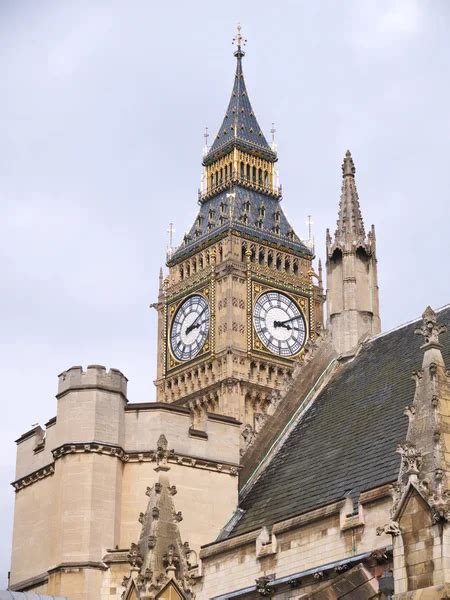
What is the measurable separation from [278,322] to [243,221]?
763 centimetres

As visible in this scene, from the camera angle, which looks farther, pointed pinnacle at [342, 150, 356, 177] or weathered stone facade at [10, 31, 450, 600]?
pointed pinnacle at [342, 150, 356, 177]

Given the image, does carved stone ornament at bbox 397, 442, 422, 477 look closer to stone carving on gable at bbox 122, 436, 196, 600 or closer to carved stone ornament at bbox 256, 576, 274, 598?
stone carving on gable at bbox 122, 436, 196, 600

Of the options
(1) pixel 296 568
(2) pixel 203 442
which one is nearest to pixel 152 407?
(2) pixel 203 442

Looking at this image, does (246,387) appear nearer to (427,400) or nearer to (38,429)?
(38,429)

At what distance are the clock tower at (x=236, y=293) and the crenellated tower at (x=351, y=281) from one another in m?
38.9

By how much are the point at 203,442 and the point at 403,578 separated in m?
15.0

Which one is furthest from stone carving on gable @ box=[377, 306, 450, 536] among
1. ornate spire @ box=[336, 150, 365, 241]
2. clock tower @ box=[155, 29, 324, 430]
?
clock tower @ box=[155, 29, 324, 430]

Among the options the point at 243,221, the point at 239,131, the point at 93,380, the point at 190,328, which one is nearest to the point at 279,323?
the point at 190,328

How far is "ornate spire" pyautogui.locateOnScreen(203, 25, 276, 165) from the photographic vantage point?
86.2 meters

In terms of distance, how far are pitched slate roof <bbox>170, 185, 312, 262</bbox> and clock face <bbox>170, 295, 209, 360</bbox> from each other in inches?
167

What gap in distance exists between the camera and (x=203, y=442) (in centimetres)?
2952

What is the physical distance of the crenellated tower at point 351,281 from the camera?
111 ft

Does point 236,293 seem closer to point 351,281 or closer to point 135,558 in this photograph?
point 351,281

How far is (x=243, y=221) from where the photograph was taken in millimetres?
82438
